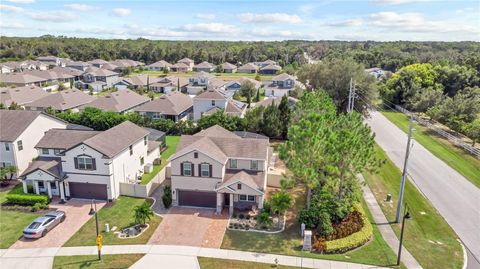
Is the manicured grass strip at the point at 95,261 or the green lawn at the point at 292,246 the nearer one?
the manicured grass strip at the point at 95,261

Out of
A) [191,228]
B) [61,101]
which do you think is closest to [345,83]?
[191,228]

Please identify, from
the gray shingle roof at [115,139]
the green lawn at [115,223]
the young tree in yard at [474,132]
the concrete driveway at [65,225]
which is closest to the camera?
the concrete driveway at [65,225]

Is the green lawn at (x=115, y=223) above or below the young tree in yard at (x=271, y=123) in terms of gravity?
below

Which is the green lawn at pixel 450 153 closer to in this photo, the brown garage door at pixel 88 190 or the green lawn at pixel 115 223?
the green lawn at pixel 115 223

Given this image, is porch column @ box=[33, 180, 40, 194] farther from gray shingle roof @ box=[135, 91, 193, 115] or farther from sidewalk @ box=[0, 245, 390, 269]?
gray shingle roof @ box=[135, 91, 193, 115]

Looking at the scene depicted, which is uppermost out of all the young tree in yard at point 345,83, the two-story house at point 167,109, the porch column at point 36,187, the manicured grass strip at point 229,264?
the young tree in yard at point 345,83

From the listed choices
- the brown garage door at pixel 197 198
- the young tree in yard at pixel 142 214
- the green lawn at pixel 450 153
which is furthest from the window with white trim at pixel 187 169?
the green lawn at pixel 450 153

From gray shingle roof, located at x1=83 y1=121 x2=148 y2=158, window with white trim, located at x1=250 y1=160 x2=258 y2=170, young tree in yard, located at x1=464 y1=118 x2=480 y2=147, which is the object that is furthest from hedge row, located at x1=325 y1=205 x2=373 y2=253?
young tree in yard, located at x1=464 y1=118 x2=480 y2=147
